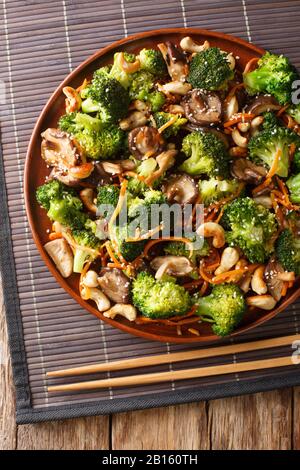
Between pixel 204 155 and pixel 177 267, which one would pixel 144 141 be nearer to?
pixel 204 155

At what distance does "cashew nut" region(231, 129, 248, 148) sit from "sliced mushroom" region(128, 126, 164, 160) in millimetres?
Answer: 376

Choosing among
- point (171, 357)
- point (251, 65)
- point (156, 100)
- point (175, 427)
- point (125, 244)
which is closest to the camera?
point (125, 244)

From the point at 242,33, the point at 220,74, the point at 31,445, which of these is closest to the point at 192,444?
the point at 31,445

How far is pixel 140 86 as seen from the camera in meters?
3.04

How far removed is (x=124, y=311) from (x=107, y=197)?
0.56 meters

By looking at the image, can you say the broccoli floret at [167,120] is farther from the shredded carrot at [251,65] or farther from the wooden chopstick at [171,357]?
the wooden chopstick at [171,357]

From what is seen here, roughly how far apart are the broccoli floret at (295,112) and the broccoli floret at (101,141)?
83 cm

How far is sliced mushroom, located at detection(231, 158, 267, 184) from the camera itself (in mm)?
3018

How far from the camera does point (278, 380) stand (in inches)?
133

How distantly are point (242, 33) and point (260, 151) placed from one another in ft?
2.58

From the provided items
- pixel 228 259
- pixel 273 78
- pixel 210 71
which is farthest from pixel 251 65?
pixel 228 259

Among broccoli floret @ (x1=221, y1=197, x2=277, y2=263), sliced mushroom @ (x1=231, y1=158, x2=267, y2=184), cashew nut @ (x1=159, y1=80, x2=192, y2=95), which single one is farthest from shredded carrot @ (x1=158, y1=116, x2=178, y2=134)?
broccoli floret @ (x1=221, y1=197, x2=277, y2=263)

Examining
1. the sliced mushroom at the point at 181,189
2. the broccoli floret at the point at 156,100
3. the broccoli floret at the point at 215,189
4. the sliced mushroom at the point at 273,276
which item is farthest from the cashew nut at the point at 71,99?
the sliced mushroom at the point at 273,276
